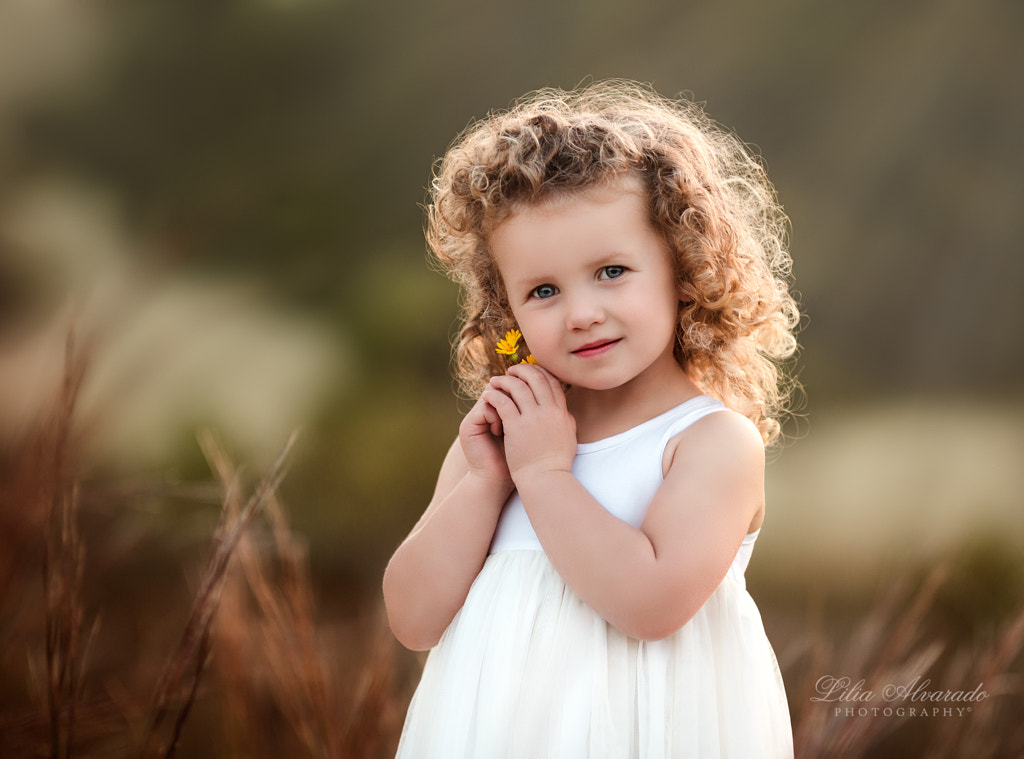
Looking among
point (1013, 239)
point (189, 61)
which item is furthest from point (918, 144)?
point (189, 61)

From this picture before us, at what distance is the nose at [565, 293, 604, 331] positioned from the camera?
40.1 inches

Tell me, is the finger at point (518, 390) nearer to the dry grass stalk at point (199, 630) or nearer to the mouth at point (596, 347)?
the mouth at point (596, 347)

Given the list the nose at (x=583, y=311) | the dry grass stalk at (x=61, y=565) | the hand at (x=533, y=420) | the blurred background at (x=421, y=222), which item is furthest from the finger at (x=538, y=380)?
the blurred background at (x=421, y=222)

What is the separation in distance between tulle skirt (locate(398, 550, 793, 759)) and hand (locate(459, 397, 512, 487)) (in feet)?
0.32

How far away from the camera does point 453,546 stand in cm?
108

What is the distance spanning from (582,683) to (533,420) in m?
0.29

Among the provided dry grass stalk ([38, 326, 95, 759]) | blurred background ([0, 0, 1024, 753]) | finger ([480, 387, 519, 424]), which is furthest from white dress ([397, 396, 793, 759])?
blurred background ([0, 0, 1024, 753])

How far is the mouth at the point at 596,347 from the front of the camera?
104 centimetres

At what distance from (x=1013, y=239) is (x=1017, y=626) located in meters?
1.52

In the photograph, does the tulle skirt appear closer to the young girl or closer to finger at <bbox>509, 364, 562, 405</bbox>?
the young girl

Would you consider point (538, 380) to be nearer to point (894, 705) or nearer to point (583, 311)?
point (583, 311)

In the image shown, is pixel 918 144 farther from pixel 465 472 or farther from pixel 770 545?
pixel 465 472

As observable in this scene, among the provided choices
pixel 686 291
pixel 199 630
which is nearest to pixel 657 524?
pixel 686 291

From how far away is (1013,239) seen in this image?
2.36m
